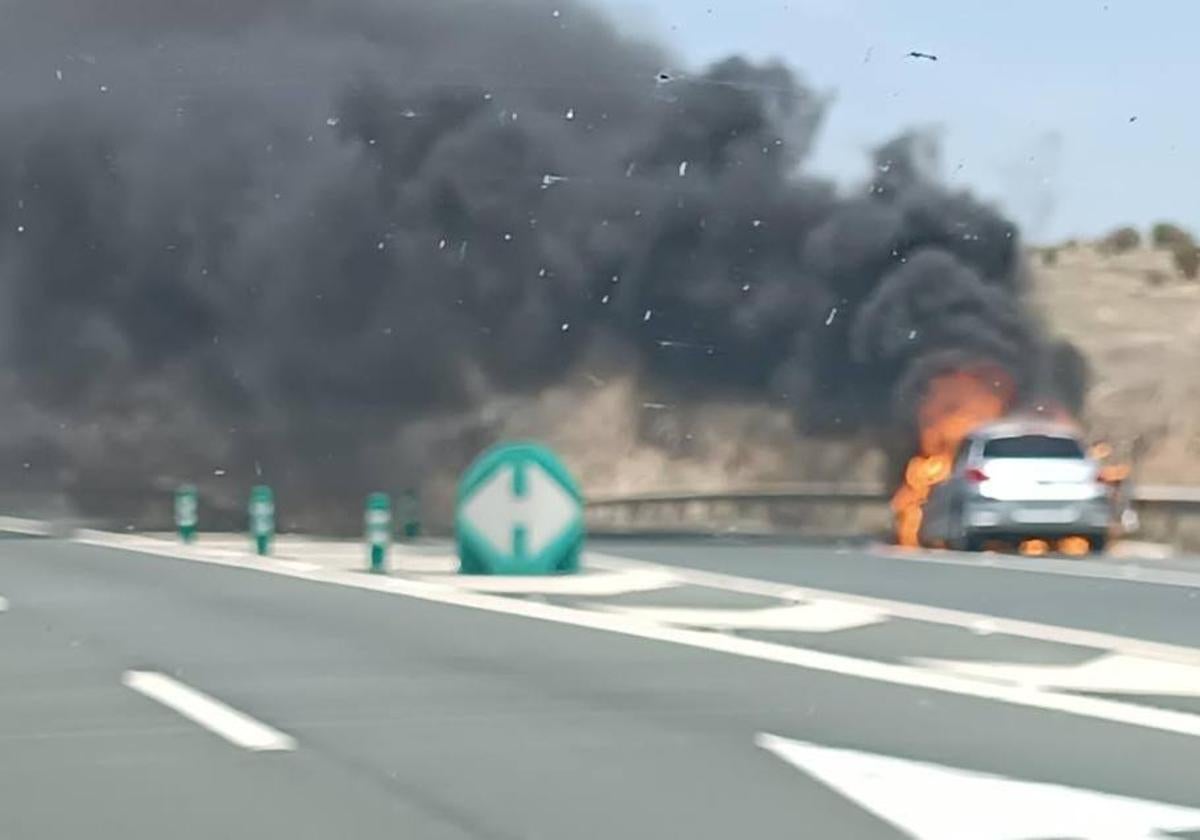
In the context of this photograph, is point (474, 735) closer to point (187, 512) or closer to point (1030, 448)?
point (1030, 448)

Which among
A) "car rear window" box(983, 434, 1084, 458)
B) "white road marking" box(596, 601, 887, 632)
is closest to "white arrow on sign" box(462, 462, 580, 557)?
"white road marking" box(596, 601, 887, 632)

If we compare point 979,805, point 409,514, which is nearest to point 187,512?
point 409,514

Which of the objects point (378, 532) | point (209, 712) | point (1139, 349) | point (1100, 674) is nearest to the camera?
point (209, 712)

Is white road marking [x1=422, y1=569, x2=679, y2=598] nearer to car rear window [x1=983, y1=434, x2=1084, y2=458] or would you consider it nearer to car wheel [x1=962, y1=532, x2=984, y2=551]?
car wheel [x1=962, y1=532, x2=984, y2=551]

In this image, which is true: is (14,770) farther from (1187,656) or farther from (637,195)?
(637,195)

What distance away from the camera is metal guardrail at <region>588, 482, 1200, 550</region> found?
3061cm

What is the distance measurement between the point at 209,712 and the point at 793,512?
2842cm

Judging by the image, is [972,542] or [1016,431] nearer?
[972,542]

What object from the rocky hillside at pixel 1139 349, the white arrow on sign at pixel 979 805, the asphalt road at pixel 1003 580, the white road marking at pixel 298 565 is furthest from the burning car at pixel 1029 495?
the rocky hillside at pixel 1139 349

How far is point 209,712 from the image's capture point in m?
10.9

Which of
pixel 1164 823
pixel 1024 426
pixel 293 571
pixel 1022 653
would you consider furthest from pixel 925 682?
pixel 1024 426

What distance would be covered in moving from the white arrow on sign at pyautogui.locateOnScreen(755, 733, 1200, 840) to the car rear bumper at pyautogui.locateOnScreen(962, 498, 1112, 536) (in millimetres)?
16107

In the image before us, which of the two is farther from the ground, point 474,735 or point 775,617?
point 775,617

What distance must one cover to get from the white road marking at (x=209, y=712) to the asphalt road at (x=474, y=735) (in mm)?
78
